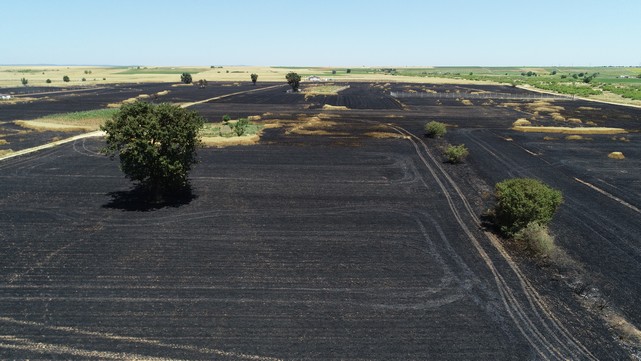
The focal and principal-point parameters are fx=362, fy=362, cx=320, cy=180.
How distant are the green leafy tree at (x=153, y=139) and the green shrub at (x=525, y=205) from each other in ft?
71.9

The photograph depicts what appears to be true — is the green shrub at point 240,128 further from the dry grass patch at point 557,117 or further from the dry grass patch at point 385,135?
the dry grass patch at point 557,117

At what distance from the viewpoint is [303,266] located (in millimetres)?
19125

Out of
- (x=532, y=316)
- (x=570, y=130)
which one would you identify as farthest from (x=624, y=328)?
(x=570, y=130)

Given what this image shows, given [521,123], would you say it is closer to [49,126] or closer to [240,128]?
[240,128]

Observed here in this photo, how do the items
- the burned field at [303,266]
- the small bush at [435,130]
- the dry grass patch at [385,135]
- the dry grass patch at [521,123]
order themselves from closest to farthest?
the burned field at [303,266]
the dry grass patch at [385,135]
the small bush at [435,130]
the dry grass patch at [521,123]

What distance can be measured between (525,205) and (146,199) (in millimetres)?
26608

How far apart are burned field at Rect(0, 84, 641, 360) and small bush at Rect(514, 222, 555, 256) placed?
146 centimetres

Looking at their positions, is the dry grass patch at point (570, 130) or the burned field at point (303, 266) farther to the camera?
the dry grass patch at point (570, 130)

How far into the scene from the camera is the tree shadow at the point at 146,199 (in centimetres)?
2643

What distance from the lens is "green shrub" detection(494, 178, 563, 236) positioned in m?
22.3

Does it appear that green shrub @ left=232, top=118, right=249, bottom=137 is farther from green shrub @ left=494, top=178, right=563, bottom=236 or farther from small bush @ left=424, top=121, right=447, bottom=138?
green shrub @ left=494, top=178, right=563, bottom=236

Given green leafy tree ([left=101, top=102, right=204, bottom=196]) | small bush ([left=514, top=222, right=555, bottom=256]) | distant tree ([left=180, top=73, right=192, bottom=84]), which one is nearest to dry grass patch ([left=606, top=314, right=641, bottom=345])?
small bush ([left=514, top=222, right=555, bottom=256])

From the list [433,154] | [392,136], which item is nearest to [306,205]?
[433,154]

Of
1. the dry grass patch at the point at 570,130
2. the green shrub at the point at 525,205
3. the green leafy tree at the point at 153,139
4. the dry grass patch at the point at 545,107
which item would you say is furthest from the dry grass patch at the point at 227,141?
the dry grass patch at the point at 545,107
